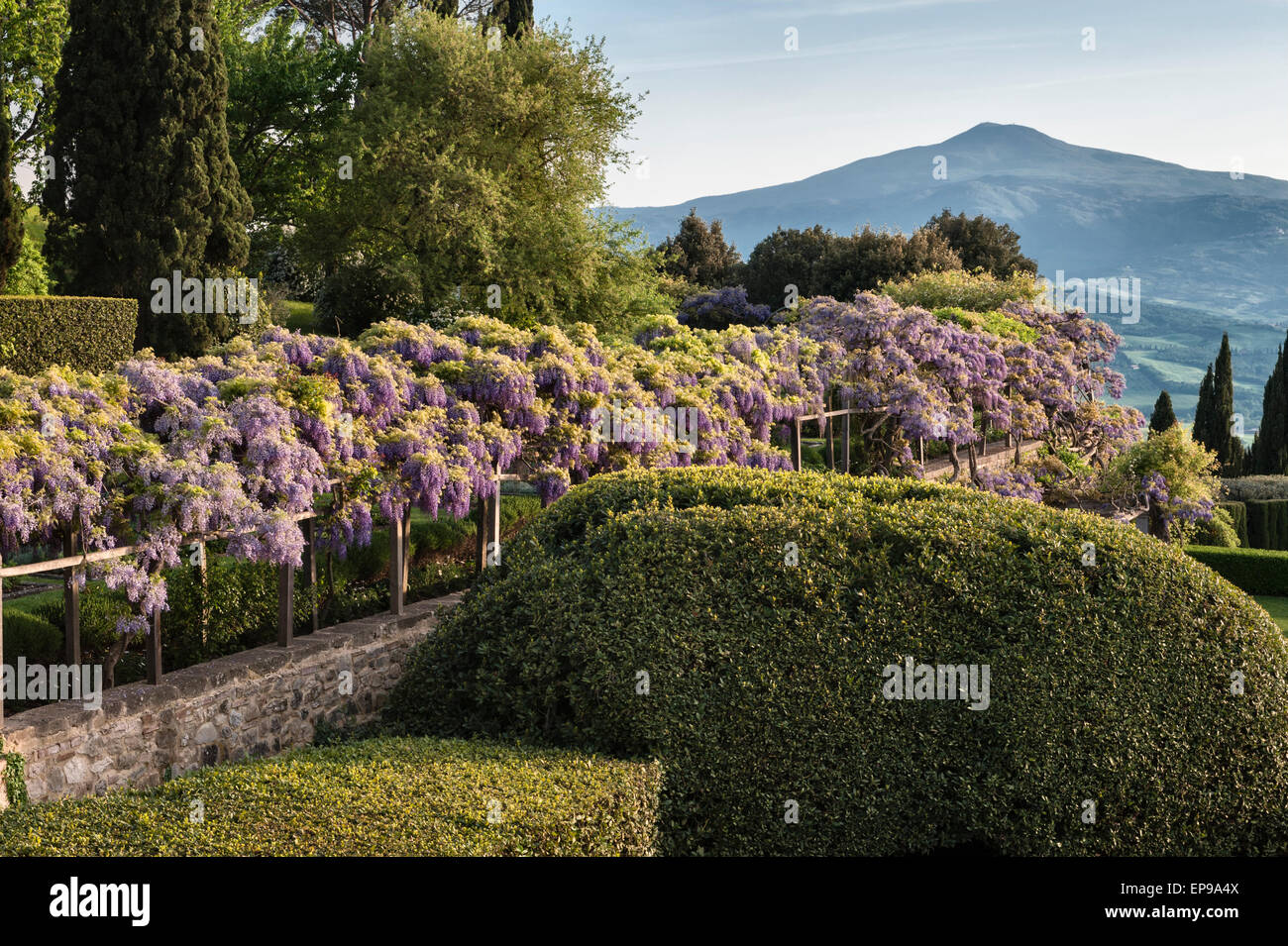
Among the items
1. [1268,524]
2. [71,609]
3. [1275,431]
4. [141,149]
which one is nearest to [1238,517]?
[1268,524]

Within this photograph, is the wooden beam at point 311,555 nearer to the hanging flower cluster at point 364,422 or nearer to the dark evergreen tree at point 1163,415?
the hanging flower cluster at point 364,422

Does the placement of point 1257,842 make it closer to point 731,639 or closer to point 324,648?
point 731,639

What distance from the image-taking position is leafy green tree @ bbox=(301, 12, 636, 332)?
26469mm

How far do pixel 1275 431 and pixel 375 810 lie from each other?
1569 inches

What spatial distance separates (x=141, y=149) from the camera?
1995cm

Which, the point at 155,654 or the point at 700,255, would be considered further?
the point at 700,255

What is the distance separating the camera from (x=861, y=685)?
251 inches

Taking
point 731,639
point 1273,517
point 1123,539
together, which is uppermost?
point 1123,539

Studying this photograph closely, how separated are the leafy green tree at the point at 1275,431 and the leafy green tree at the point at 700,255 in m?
19.1

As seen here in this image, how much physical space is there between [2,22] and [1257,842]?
1091 inches

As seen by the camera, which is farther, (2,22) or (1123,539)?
(2,22)

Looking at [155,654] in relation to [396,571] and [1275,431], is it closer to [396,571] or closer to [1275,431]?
[396,571]
